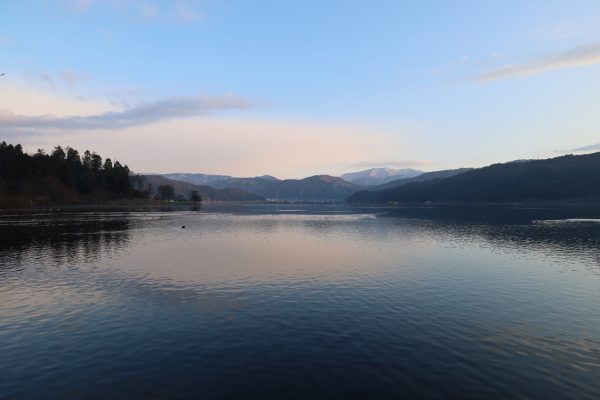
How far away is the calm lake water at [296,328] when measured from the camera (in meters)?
22.8

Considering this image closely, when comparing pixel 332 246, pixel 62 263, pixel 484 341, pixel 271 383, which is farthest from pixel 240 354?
pixel 332 246

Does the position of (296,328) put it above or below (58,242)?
below

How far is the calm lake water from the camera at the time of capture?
22.8 meters

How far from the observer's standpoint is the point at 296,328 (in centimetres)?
3256

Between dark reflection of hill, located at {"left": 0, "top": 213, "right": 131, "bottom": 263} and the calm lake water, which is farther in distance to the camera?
dark reflection of hill, located at {"left": 0, "top": 213, "right": 131, "bottom": 263}

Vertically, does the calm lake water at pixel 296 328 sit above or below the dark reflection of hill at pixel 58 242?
below

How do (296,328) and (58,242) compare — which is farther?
(58,242)

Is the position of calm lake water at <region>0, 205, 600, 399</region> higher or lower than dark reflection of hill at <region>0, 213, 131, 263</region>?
lower

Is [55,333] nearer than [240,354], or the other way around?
[240,354]

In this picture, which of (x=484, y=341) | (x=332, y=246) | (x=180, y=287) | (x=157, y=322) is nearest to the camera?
(x=484, y=341)

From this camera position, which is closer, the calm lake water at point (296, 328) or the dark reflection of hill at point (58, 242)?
the calm lake water at point (296, 328)

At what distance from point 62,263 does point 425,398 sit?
63.2 m

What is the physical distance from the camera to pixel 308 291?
150 ft

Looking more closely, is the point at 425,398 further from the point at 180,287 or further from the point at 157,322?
the point at 180,287
